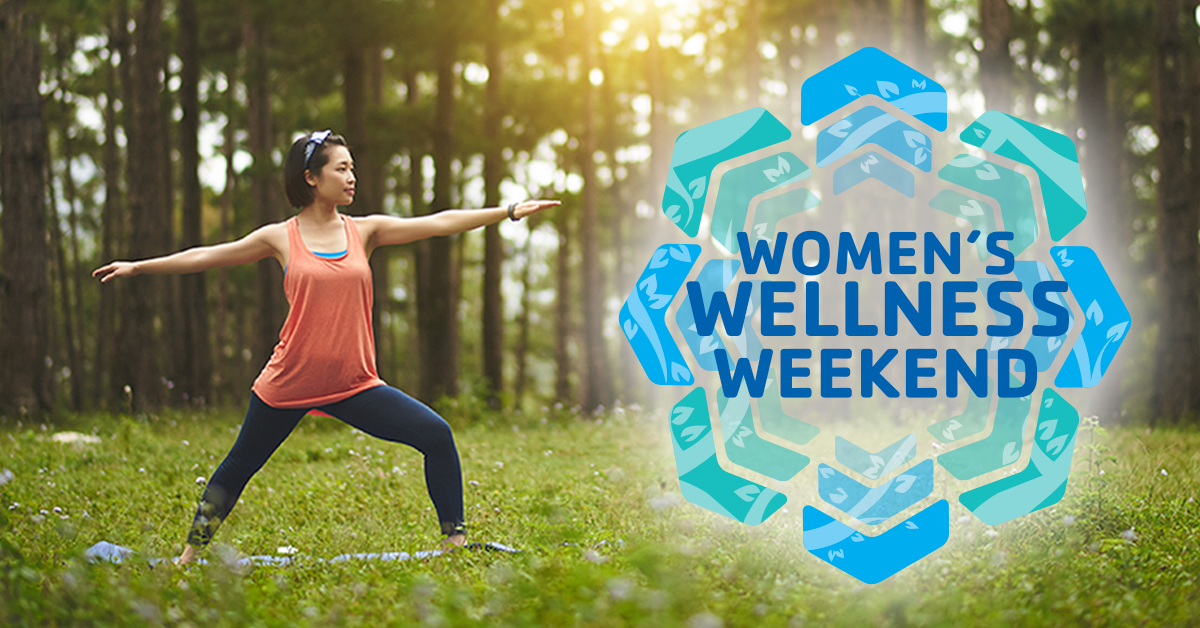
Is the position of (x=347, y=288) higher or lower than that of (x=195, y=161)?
lower

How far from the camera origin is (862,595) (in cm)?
387

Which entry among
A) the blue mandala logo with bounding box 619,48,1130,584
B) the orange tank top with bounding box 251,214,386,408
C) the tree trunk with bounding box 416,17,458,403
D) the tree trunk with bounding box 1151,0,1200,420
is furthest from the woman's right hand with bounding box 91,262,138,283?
the tree trunk with bounding box 1151,0,1200,420

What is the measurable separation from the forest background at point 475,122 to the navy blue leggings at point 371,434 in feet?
14.8

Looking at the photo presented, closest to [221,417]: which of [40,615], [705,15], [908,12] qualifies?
[40,615]

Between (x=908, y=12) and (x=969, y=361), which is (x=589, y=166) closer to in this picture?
(x=908, y=12)

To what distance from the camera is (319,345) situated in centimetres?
453

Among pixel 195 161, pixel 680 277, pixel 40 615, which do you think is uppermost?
pixel 195 161

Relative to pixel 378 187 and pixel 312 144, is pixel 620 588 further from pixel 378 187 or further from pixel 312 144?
pixel 378 187

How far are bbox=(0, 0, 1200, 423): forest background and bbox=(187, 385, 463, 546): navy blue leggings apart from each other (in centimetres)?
450

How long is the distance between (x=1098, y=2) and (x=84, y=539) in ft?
60.1

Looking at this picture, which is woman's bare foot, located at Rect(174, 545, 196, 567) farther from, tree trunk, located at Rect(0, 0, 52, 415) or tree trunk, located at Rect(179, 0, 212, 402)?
tree trunk, located at Rect(179, 0, 212, 402)

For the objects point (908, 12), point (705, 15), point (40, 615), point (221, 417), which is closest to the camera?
point (40, 615)

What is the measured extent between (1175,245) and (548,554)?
463 inches

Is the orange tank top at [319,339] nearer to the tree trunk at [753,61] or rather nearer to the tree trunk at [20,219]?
the tree trunk at [20,219]
